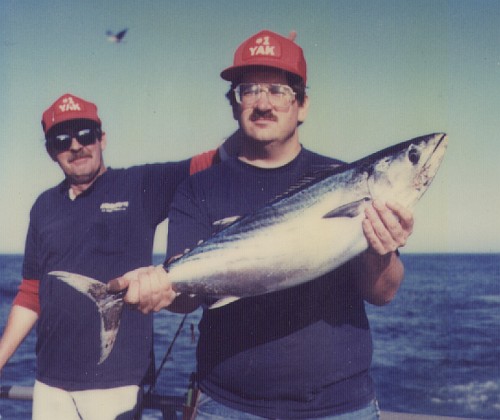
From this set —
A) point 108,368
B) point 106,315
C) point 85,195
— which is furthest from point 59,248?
point 106,315

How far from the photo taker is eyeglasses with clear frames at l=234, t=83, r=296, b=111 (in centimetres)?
310

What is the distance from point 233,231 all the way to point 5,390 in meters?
2.82

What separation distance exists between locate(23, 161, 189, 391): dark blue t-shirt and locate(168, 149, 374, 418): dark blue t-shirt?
1400 millimetres

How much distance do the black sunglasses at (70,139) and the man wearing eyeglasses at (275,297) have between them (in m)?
1.96

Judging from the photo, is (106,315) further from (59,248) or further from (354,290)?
(59,248)

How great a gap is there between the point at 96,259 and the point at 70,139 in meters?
1.08

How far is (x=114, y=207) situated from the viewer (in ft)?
14.9

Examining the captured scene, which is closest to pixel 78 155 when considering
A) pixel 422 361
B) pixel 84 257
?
pixel 84 257

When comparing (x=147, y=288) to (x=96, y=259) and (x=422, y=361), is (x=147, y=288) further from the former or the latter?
(x=422, y=361)

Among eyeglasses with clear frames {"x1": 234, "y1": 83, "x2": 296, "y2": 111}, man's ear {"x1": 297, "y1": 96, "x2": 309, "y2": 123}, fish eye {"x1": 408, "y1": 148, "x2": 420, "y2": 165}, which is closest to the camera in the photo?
fish eye {"x1": 408, "y1": 148, "x2": 420, "y2": 165}

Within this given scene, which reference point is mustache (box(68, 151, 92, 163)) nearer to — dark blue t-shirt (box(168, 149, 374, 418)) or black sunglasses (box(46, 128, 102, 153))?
black sunglasses (box(46, 128, 102, 153))

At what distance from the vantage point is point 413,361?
71.6ft

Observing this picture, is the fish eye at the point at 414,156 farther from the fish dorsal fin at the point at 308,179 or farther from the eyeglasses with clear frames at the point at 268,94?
the eyeglasses with clear frames at the point at 268,94

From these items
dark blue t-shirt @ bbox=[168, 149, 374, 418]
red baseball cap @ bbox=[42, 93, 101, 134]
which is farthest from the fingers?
red baseball cap @ bbox=[42, 93, 101, 134]
